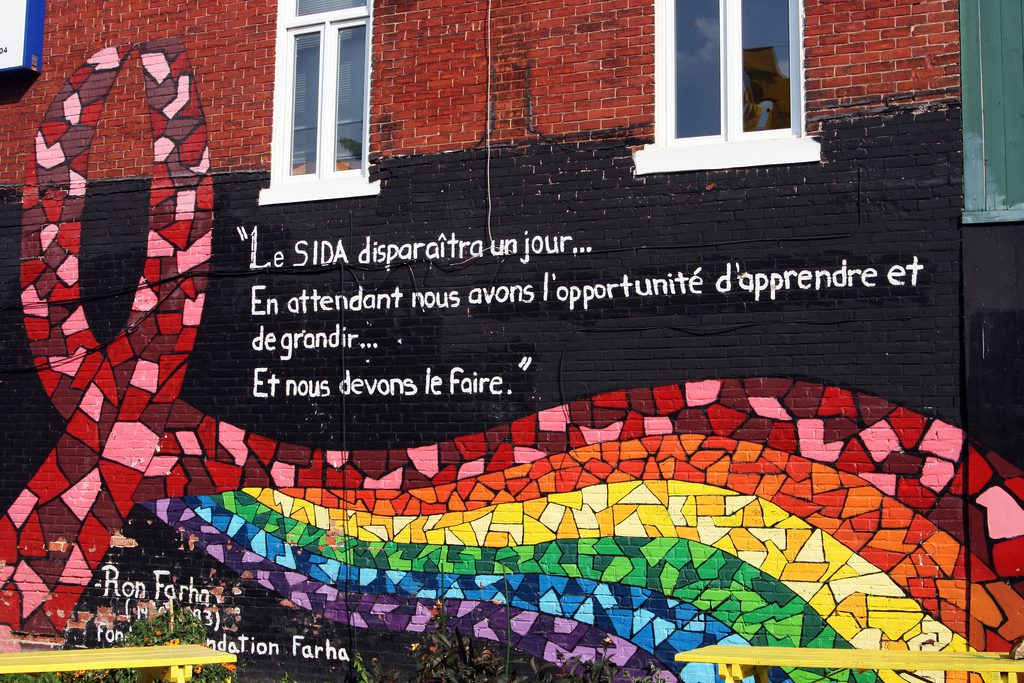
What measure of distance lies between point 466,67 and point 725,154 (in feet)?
7.20

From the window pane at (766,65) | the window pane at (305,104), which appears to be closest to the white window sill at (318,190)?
the window pane at (305,104)

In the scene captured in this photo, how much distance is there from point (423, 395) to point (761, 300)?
2670mm

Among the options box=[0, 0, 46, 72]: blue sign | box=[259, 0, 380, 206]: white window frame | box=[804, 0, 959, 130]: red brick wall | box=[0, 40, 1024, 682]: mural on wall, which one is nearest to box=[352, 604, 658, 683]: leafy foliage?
box=[0, 40, 1024, 682]: mural on wall

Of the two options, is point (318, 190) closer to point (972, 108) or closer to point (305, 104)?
point (305, 104)

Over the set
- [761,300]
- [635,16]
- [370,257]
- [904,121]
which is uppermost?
[635,16]

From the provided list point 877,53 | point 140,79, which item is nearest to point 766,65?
point 877,53

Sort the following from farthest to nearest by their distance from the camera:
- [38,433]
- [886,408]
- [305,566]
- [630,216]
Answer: [38,433], [305,566], [630,216], [886,408]

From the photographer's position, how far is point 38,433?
8.36m

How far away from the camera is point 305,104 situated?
813cm

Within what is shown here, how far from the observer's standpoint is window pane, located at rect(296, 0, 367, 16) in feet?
26.5

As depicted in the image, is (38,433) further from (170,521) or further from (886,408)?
(886,408)

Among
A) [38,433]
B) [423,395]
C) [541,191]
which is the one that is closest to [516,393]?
[423,395]

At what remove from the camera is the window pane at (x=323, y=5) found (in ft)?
26.5

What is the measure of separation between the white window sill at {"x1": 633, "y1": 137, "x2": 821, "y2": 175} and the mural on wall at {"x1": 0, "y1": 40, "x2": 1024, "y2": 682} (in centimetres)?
161
